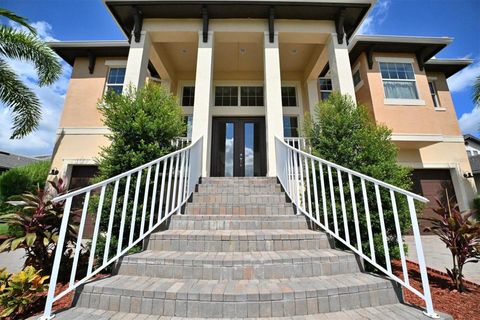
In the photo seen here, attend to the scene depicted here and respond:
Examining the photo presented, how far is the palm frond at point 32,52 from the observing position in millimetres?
5566

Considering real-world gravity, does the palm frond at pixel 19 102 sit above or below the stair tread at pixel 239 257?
above

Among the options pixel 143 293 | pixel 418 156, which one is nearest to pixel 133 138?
pixel 143 293

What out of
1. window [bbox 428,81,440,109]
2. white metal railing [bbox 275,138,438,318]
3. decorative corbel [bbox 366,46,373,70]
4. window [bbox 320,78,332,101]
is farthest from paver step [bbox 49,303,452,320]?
window [bbox 428,81,440,109]

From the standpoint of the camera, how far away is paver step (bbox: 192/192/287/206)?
382 centimetres

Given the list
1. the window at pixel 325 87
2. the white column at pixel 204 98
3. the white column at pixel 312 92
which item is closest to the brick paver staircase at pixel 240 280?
the white column at pixel 204 98

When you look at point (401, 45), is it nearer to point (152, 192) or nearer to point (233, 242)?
point (233, 242)

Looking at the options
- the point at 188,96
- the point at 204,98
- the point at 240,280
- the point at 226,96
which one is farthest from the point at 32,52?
the point at 240,280

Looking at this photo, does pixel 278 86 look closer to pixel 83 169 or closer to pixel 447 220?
pixel 447 220

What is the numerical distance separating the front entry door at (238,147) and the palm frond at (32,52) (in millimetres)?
5041

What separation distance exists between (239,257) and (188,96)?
286 inches

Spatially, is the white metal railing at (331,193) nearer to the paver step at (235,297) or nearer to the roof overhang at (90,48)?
the paver step at (235,297)

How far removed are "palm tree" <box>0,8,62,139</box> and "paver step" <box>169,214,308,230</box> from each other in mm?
6489

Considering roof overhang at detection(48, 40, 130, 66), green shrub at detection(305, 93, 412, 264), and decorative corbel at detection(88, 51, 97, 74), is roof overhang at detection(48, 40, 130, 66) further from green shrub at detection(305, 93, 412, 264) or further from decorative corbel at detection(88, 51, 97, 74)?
green shrub at detection(305, 93, 412, 264)

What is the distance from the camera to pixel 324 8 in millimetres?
5789
